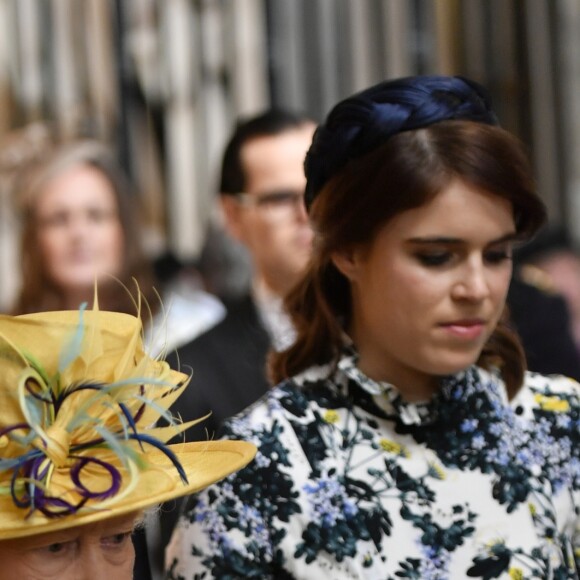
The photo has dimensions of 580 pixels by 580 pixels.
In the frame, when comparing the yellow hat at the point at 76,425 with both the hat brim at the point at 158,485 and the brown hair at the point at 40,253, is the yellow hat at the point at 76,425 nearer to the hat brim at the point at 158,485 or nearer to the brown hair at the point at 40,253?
the hat brim at the point at 158,485

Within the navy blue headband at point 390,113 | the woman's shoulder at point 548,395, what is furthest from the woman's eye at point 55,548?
the woman's shoulder at point 548,395

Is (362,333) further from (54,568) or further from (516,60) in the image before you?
(516,60)

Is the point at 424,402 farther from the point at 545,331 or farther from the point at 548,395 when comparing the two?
the point at 545,331

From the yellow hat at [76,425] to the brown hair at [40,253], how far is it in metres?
2.13

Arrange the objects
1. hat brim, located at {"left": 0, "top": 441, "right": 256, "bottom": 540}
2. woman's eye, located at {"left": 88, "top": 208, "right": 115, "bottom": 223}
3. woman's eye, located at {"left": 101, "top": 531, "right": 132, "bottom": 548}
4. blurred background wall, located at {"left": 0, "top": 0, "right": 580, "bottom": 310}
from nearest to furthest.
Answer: hat brim, located at {"left": 0, "top": 441, "right": 256, "bottom": 540} < woman's eye, located at {"left": 101, "top": 531, "right": 132, "bottom": 548} < woman's eye, located at {"left": 88, "top": 208, "right": 115, "bottom": 223} < blurred background wall, located at {"left": 0, "top": 0, "right": 580, "bottom": 310}

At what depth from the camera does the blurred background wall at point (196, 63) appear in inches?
224

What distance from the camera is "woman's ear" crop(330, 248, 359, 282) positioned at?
223 cm

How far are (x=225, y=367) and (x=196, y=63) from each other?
2744 millimetres

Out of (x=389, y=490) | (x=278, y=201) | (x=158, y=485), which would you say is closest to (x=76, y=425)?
(x=158, y=485)

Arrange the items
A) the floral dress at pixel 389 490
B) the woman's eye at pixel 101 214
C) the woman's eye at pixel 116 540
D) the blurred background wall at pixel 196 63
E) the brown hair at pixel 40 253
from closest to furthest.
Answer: the woman's eye at pixel 116 540, the floral dress at pixel 389 490, the brown hair at pixel 40 253, the woman's eye at pixel 101 214, the blurred background wall at pixel 196 63

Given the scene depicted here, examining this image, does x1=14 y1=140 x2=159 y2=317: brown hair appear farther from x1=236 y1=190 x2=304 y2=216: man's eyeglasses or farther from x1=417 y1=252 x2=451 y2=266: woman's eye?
x1=417 y1=252 x2=451 y2=266: woman's eye

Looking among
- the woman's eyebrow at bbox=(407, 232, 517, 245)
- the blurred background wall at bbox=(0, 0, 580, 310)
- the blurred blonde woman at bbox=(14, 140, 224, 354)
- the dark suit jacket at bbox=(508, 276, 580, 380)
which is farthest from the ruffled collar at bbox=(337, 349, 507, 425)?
the blurred background wall at bbox=(0, 0, 580, 310)

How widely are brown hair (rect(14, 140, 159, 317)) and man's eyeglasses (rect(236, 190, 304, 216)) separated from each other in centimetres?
50

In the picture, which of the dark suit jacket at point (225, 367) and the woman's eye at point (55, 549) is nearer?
the woman's eye at point (55, 549)
